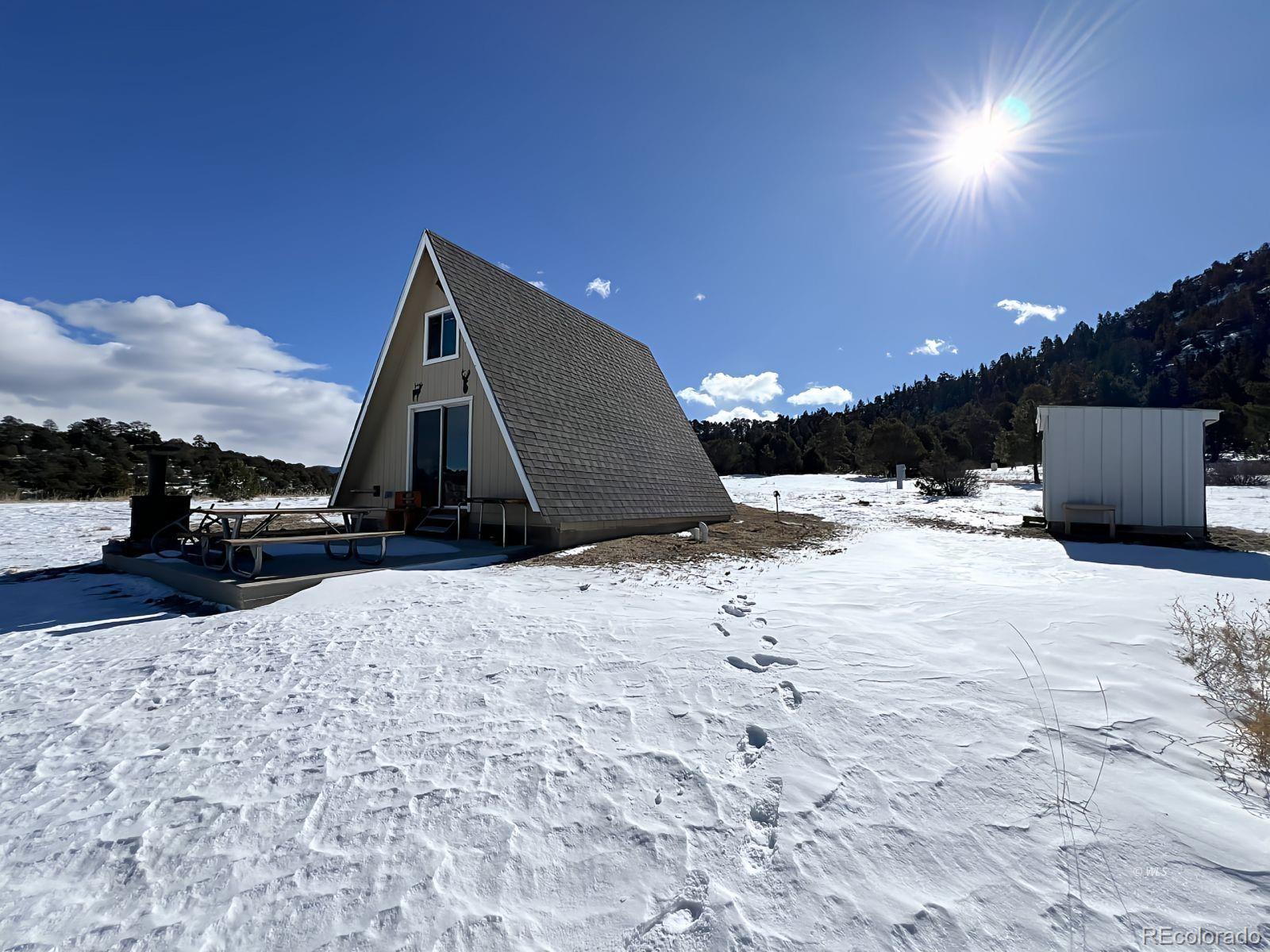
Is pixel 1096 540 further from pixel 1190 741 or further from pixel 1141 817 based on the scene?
pixel 1141 817

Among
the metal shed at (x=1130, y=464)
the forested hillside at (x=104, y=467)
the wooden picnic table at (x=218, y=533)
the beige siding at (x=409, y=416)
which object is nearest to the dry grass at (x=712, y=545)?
the beige siding at (x=409, y=416)

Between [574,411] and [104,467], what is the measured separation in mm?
25803

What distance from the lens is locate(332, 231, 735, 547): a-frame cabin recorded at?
30.5 ft

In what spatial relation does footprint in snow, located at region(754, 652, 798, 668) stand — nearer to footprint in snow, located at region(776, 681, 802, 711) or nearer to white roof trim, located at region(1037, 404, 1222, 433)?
footprint in snow, located at region(776, 681, 802, 711)

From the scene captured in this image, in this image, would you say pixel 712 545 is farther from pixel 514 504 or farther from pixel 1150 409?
pixel 1150 409

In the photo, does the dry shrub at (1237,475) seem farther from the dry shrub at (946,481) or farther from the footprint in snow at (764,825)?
the footprint in snow at (764,825)

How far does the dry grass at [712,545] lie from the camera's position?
8000mm

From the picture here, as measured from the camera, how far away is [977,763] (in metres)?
2.54

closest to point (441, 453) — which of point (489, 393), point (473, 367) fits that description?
point (473, 367)

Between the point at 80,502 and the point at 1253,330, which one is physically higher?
the point at 1253,330

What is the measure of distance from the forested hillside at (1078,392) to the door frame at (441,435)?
18.2 metres

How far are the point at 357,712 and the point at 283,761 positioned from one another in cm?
49

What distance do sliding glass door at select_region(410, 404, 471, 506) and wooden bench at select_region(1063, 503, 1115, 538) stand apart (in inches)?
479

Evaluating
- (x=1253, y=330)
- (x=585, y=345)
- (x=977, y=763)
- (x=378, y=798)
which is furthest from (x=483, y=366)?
(x=1253, y=330)
